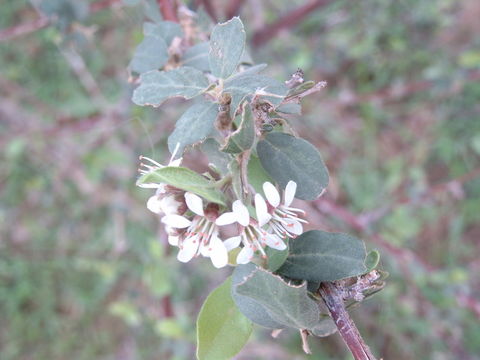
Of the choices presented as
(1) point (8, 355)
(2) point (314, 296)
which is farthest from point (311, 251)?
(1) point (8, 355)

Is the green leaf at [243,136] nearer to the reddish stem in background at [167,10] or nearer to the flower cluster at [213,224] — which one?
the flower cluster at [213,224]

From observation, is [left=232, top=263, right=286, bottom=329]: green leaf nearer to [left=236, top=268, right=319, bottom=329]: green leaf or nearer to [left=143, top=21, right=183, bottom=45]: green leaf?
[left=236, top=268, right=319, bottom=329]: green leaf

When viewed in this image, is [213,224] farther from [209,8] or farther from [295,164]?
[209,8]

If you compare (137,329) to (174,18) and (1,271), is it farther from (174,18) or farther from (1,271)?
(174,18)

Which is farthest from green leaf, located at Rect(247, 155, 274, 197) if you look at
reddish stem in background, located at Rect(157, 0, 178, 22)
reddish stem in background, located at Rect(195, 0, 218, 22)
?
reddish stem in background, located at Rect(195, 0, 218, 22)

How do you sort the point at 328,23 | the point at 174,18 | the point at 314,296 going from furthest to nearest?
the point at 328,23
the point at 174,18
the point at 314,296

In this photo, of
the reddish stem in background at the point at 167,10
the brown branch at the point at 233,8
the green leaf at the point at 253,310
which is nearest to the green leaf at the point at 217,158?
the green leaf at the point at 253,310
